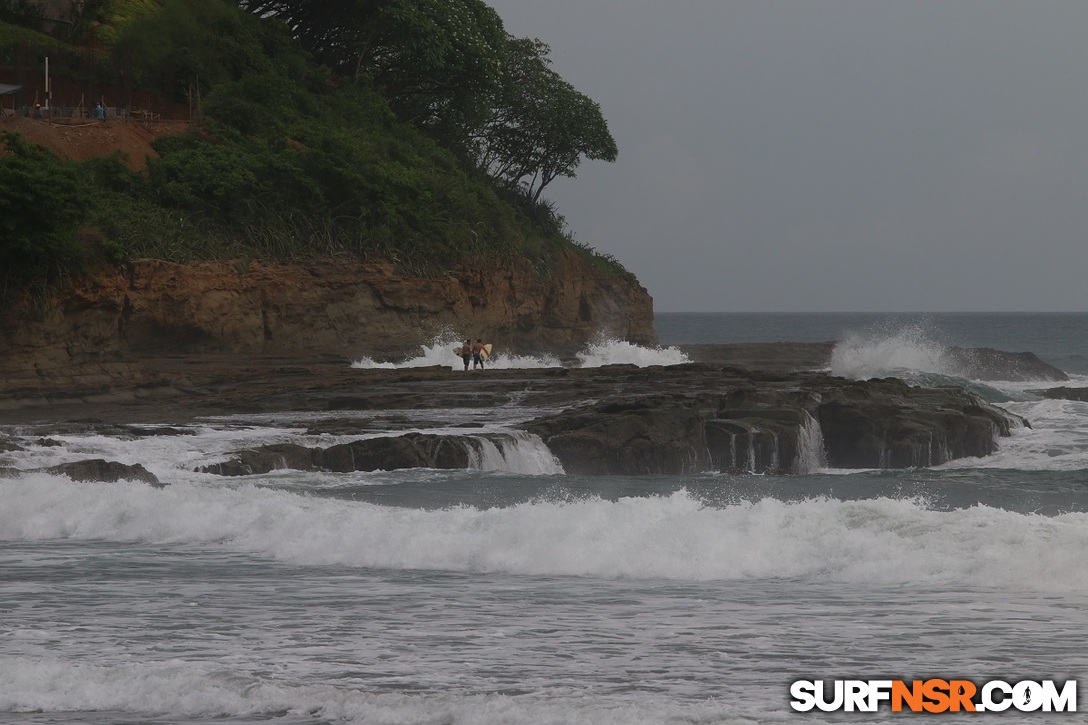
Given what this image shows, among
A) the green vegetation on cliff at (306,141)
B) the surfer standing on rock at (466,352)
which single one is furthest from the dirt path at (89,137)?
the surfer standing on rock at (466,352)

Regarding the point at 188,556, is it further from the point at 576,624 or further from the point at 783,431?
the point at 783,431

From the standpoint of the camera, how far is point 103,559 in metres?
14.3

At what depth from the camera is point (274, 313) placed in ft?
123

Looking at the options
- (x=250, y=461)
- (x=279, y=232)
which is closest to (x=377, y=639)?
(x=250, y=461)

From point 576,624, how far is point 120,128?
1327 inches

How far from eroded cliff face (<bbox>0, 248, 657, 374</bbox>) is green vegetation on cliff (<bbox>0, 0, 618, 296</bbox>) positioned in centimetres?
73

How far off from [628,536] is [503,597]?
2394mm

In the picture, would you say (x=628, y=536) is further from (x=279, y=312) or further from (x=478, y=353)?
(x=279, y=312)

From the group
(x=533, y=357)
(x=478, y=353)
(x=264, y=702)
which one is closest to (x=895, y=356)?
(x=533, y=357)

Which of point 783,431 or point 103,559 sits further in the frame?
point 783,431
